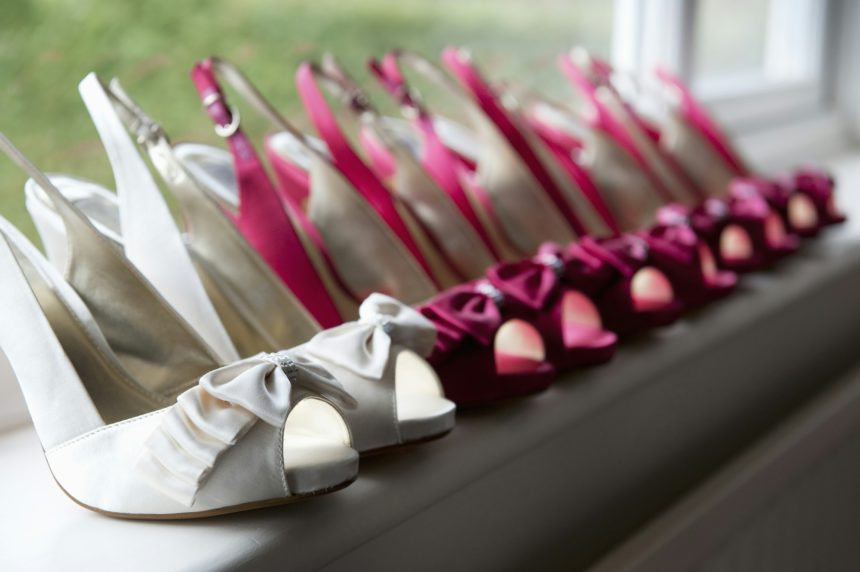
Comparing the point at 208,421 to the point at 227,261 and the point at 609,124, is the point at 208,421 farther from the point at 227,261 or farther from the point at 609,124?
the point at 609,124

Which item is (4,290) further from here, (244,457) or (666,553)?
(666,553)

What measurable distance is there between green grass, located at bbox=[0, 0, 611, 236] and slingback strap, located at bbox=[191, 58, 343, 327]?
0.19 m

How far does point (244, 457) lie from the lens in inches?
20.0

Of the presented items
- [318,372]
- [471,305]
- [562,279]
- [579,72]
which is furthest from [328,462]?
[579,72]

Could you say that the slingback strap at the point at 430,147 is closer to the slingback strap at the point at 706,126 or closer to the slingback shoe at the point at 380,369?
the slingback shoe at the point at 380,369

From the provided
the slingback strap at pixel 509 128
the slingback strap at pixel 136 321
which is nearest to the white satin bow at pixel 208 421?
the slingback strap at pixel 136 321

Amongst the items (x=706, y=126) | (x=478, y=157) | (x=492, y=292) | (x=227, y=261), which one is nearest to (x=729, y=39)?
(x=706, y=126)

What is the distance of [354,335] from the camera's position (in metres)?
0.61

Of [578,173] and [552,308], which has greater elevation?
[578,173]

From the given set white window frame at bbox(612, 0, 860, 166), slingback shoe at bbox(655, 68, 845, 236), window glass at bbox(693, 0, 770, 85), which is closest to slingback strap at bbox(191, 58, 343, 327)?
slingback shoe at bbox(655, 68, 845, 236)

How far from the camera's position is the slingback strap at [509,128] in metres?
1.05

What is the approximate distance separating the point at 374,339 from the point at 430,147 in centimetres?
43

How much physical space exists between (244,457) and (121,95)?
35cm

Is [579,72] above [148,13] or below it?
below
